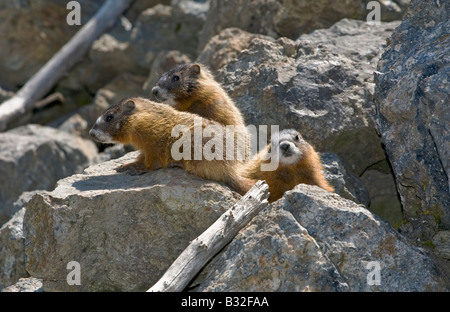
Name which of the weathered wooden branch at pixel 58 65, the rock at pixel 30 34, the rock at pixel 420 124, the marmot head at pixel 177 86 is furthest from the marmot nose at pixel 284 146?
the rock at pixel 30 34

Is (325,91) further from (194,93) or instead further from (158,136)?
(158,136)

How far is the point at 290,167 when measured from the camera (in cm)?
863

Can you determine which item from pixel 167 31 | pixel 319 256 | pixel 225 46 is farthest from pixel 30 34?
pixel 319 256

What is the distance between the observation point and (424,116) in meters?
7.66

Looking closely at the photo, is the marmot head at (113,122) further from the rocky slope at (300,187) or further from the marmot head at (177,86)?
the marmot head at (177,86)

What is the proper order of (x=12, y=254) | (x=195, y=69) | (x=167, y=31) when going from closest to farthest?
(x=12, y=254), (x=195, y=69), (x=167, y=31)

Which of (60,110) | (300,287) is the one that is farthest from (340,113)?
(60,110)

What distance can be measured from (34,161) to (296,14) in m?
6.07

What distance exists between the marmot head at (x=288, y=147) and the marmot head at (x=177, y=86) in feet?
7.01

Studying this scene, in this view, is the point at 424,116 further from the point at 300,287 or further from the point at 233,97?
the point at 233,97

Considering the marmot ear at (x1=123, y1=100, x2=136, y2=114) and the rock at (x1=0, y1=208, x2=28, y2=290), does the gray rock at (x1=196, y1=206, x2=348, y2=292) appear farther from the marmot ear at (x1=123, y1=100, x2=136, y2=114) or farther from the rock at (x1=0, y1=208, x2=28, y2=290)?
the rock at (x1=0, y1=208, x2=28, y2=290)

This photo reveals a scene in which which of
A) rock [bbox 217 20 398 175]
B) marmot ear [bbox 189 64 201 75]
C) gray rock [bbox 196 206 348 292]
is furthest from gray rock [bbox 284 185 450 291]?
marmot ear [bbox 189 64 201 75]

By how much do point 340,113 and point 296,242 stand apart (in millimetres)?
3396

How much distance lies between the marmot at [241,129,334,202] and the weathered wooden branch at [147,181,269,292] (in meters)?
1.12
